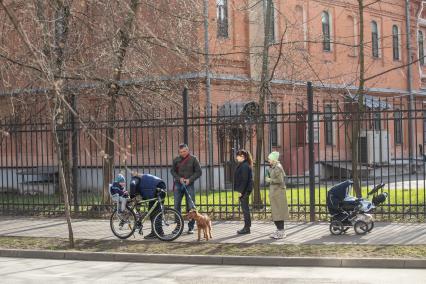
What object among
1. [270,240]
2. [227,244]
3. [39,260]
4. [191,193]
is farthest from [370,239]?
[39,260]

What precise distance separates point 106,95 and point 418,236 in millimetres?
9149

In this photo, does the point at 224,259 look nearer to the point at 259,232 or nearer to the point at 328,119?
the point at 259,232

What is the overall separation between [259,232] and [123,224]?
2670mm

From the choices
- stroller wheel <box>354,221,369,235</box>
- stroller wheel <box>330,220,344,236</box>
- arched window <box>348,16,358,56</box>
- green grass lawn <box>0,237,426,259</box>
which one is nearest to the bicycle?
green grass lawn <box>0,237,426,259</box>

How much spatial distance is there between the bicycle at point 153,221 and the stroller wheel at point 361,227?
3244 mm

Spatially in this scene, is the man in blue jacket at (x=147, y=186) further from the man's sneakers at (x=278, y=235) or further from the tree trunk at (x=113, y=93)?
the tree trunk at (x=113, y=93)

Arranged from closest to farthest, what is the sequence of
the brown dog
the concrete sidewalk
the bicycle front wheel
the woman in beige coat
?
the concrete sidewalk < the brown dog < the woman in beige coat < the bicycle front wheel

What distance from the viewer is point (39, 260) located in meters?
10.8

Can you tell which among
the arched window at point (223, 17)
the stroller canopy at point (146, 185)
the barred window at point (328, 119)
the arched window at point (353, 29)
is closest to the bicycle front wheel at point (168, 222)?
the stroller canopy at point (146, 185)

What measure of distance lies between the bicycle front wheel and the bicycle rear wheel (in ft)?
1.85

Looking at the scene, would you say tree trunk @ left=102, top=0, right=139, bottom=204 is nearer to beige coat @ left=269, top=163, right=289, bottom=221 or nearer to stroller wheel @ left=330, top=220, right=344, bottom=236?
beige coat @ left=269, top=163, right=289, bottom=221

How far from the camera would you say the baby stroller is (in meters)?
11.7

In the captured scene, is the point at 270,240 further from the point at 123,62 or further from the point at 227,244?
the point at 123,62

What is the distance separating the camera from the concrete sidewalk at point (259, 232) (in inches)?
443
